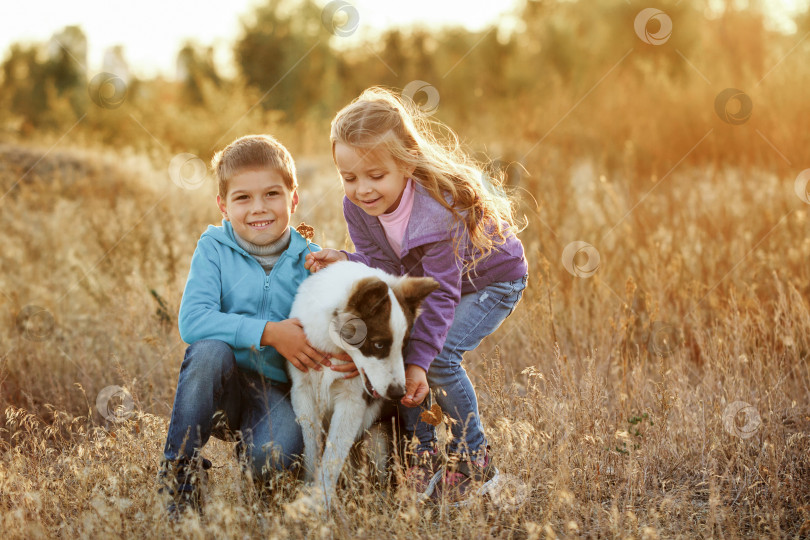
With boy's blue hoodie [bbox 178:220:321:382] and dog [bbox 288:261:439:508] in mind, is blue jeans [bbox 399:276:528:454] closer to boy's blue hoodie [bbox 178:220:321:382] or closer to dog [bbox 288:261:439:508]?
dog [bbox 288:261:439:508]

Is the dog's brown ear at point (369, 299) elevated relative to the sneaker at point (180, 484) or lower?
elevated

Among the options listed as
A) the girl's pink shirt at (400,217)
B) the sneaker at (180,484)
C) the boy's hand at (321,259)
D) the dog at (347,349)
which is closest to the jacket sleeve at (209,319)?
the dog at (347,349)

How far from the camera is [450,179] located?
3.40 metres

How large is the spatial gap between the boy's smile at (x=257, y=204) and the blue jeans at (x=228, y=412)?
610 mm

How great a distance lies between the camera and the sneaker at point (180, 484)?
2.84m

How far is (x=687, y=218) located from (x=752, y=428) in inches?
135

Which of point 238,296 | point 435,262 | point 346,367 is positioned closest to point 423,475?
point 346,367

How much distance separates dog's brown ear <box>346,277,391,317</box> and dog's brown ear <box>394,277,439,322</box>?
140 mm

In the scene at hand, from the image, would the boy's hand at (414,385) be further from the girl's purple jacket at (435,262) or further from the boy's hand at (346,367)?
the boy's hand at (346,367)

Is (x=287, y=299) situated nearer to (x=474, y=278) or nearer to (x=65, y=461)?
(x=474, y=278)

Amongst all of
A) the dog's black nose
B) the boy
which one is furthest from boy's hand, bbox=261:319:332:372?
the dog's black nose

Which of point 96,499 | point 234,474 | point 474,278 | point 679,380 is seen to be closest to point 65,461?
point 96,499

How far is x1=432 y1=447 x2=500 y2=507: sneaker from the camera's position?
2.93 m

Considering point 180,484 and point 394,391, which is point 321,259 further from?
point 180,484
